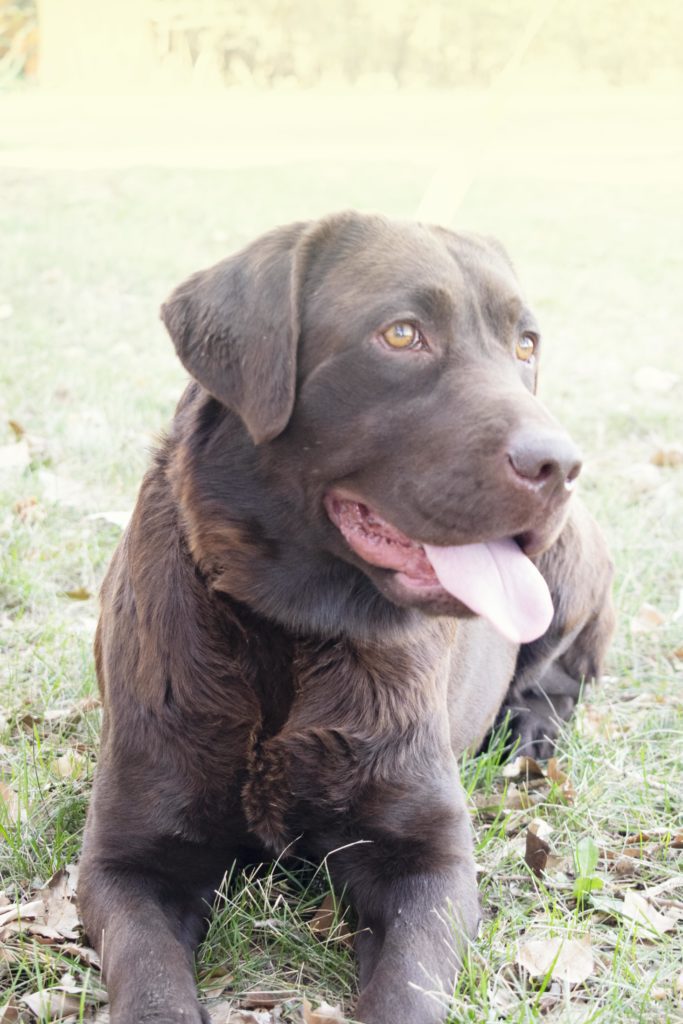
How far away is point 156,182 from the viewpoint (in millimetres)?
12273

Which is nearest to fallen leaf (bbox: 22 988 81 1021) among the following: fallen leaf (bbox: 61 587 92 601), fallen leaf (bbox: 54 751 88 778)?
fallen leaf (bbox: 54 751 88 778)

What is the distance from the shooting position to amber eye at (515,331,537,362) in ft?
9.15

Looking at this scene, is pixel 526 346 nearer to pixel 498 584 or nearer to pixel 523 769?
pixel 498 584

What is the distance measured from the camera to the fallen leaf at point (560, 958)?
2510 millimetres

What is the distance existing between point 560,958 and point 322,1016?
0.56 m

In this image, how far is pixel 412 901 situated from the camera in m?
2.49

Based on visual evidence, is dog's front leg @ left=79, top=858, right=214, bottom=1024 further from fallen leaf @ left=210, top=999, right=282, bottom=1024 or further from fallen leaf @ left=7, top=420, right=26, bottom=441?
fallen leaf @ left=7, top=420, right=26, bottom=441

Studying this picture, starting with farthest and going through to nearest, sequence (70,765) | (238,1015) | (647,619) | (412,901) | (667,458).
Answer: (667,458) < (647,619) < (70,765) < (412,901) < (238,1015)

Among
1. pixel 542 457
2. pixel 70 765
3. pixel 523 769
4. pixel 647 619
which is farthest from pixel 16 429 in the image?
pixel 542 457

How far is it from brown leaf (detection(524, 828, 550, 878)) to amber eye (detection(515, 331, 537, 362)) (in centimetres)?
116

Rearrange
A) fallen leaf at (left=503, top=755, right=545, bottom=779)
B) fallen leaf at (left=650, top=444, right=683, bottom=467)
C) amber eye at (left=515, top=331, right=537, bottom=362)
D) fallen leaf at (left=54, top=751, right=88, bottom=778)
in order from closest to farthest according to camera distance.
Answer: amber eye at (left=515, top=331, right=537, bottom=362)
fallen leaf at (left=54, top=751, right=88, bottom=778)
fallen leaf at (left=503, top=755, right=545, bottom=779)
fallen leaf at (left=650, top=444, right=683, bottom=467)

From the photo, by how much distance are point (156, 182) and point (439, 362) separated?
34.2 ft

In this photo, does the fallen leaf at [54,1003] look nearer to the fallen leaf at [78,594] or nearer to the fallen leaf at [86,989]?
the fallen leaf at [86,989]

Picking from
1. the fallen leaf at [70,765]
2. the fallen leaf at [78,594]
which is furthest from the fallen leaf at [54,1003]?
the fallen leaf at [78,594]
